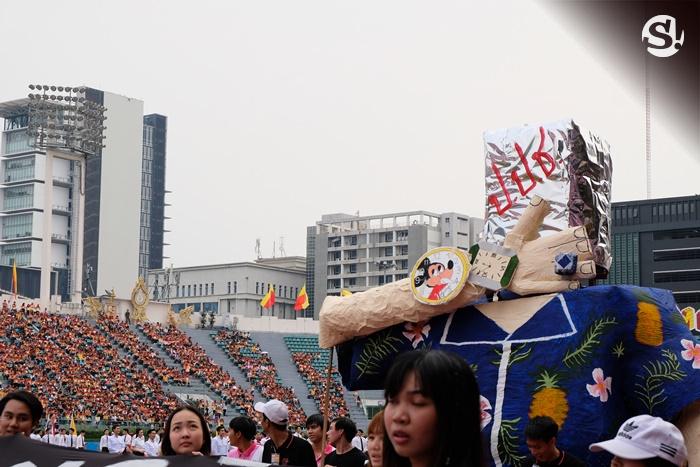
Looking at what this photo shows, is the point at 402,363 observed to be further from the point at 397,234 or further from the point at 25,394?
the point at 397,234

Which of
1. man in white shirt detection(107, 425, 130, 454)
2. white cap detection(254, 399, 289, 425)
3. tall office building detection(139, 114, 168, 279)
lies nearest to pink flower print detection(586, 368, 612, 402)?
white cap detection(254, 399, 289, 425)

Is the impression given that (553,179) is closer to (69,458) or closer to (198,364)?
(69,458)

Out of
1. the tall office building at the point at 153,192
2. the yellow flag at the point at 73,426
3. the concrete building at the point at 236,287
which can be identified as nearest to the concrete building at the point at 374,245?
the concrete building at the point at 236,287

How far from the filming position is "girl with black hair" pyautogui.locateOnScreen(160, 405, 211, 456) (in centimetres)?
623

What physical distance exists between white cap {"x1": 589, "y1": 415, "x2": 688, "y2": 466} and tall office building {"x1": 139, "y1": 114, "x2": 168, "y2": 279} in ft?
433

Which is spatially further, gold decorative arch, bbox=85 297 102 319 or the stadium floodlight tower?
the stadium floodlight tower

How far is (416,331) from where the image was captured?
10031mm

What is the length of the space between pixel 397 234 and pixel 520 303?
9343 centimetres

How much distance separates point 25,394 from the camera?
6.74 meters

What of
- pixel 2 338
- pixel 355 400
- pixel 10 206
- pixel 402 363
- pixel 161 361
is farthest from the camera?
pixel 10 206

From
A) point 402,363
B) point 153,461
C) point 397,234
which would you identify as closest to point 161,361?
point 153,461

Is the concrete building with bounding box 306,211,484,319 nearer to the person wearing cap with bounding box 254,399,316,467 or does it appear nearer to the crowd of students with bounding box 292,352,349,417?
the crowd of students with bounding box 292,352,349,417

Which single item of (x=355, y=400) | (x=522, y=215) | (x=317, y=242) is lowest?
(x=355, y=400)

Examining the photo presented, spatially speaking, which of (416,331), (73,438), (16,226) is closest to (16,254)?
(16,226)
